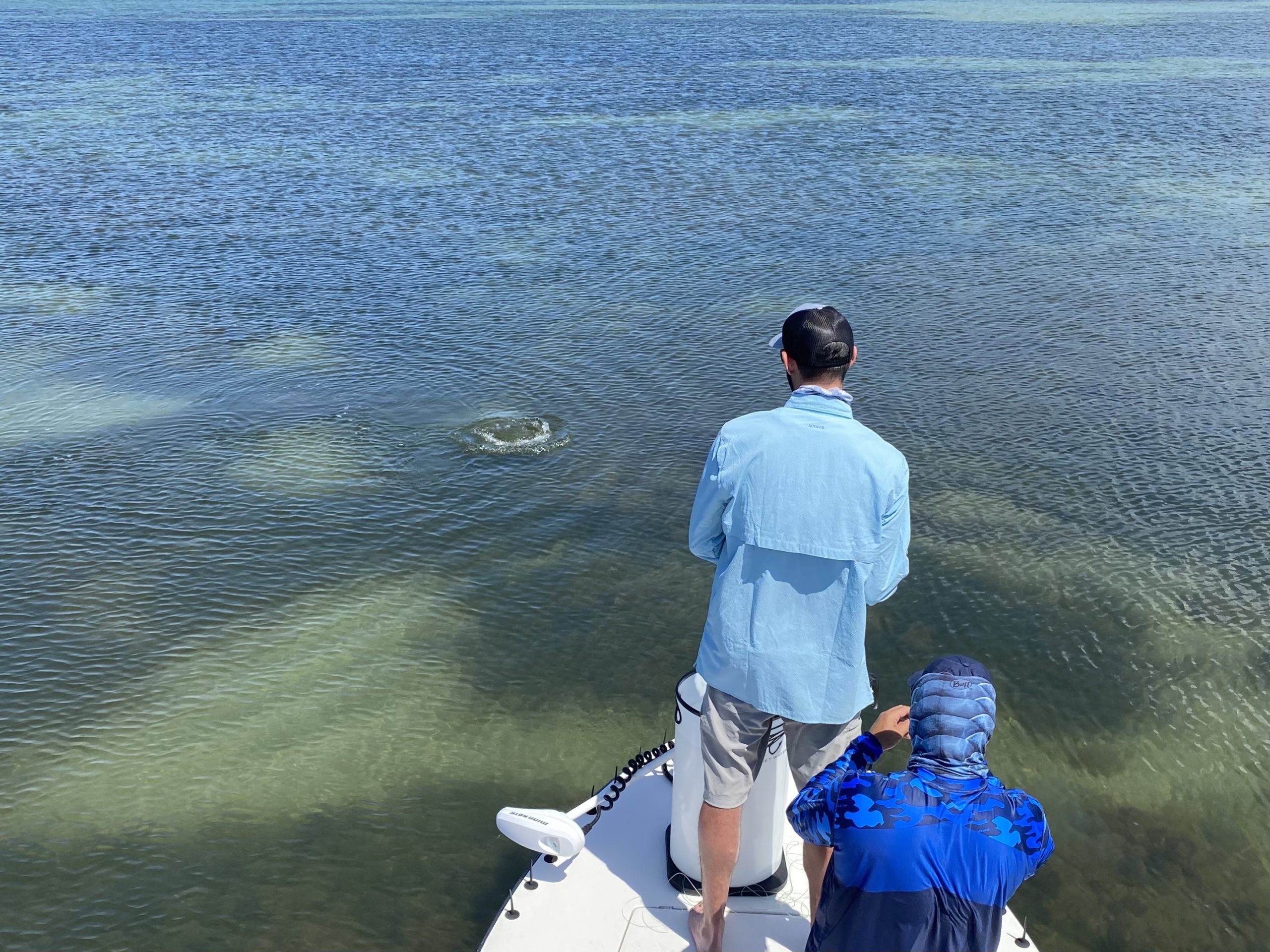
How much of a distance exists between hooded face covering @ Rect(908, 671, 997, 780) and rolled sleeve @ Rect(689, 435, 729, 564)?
3.03 feet

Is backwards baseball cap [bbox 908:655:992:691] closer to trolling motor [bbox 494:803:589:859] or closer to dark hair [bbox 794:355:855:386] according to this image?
dark hair [bbox 794:355:855:386]

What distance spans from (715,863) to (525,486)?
6140 millimetres

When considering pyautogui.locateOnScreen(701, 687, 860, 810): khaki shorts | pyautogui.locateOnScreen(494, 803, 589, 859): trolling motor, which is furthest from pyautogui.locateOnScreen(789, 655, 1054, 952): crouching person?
pyautogui.locateOnScreen(494, 803, 589, 859): trolling motor

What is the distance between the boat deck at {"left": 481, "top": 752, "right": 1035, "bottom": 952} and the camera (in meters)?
4.66

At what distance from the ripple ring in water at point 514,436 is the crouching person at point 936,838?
24.8ft

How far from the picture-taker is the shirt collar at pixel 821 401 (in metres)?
3.91

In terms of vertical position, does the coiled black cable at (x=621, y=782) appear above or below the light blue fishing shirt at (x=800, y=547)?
below

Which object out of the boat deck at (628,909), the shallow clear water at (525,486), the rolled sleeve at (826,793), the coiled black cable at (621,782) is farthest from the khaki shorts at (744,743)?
the shallow clear water at (525,486)

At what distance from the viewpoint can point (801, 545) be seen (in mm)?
3840

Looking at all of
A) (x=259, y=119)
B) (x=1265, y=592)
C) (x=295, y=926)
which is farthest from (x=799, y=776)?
(x=259, y=119)

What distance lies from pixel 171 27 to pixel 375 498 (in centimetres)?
5041

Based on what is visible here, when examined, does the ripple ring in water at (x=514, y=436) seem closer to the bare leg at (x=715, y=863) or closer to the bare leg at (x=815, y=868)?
the bare leg at (x=715, y=863)

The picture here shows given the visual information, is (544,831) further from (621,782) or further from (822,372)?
(822,372)

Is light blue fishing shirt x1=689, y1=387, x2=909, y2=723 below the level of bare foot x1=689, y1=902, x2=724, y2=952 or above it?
above
